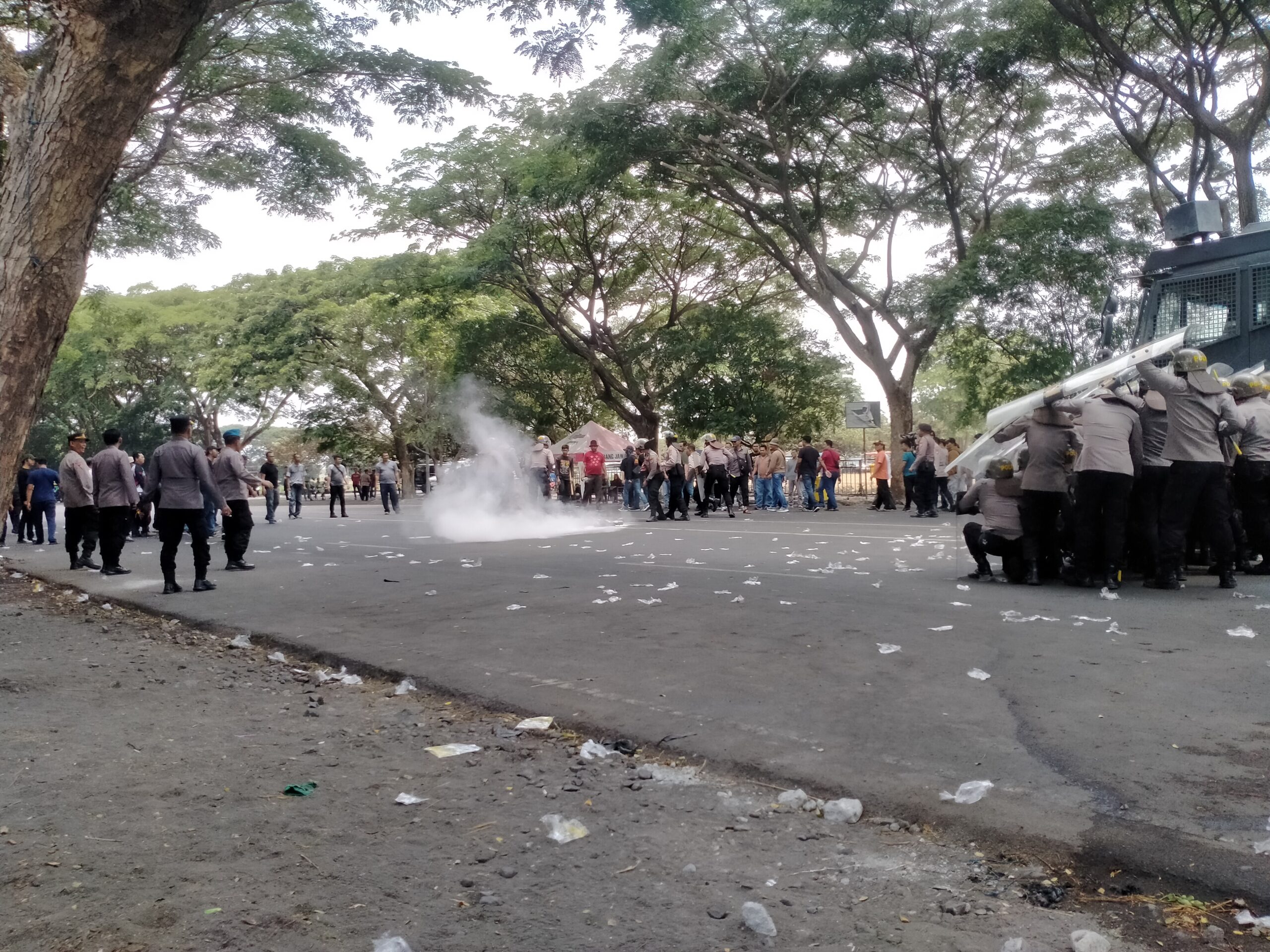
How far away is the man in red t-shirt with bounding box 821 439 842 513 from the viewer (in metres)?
23.9

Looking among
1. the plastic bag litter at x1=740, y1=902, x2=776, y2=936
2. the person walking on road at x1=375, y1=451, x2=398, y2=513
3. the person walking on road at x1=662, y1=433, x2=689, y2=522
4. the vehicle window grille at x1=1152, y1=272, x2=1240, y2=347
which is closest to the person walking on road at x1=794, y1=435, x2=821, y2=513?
the person walking on road at x1=662, y1=433, x2=689, y2=522

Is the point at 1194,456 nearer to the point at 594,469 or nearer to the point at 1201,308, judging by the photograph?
the point at 1201,308

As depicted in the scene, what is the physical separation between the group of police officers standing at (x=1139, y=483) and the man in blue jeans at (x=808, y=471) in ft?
43.4

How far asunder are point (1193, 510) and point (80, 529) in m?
12.9

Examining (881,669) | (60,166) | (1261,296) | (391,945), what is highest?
(1261,296)

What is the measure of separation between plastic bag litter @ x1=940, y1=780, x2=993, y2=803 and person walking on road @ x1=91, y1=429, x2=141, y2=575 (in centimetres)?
1120

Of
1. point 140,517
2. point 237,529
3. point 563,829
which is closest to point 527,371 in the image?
point 140,517

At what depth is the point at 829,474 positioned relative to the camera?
953 inches

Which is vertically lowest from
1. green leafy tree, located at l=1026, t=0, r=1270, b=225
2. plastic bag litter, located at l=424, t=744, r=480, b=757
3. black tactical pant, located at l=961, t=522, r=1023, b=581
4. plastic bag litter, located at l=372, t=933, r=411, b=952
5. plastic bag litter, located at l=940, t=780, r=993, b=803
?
plastic bag litter, located at l=372, t=933, r=411, b=952

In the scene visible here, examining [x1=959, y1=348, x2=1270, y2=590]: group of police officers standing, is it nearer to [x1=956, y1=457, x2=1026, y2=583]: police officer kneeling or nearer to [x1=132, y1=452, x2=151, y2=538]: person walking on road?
[x1=956, y1=457, x2=1026, y2=583]: police officer kneeling

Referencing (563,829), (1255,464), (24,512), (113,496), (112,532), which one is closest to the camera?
(563,829)

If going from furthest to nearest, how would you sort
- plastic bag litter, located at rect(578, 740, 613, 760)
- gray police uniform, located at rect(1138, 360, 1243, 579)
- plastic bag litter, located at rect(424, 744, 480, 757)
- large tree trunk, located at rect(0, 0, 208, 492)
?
gray police uniform, located at rect(1138, 360, 1243, 579) → large tree trunk, located at rect(0, 0, 208, 492) → plastic bag litter, located at rect(424, 744, 480, 757) → plastic bag litter, located at rect(578, 740, 613, 760)

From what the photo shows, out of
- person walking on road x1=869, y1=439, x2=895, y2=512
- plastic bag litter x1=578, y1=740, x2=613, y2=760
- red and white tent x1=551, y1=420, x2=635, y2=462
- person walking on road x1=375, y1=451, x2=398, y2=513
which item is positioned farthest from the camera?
red and white tent x1=551, y1=420, x2=635, y2=462

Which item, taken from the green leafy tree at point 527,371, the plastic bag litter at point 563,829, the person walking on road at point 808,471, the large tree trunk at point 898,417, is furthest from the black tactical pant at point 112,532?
the green leafy tree at point 527,371
